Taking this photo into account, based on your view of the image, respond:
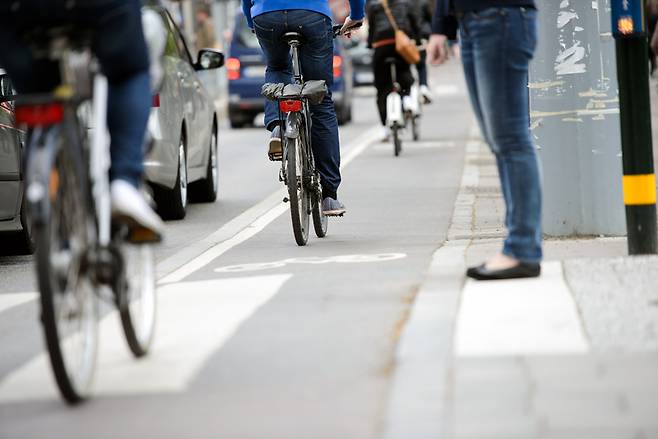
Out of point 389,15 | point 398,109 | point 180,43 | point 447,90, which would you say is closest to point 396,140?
point 398,109

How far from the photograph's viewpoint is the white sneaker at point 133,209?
5.03 m

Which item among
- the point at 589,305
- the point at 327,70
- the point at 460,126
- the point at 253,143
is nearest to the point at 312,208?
the point at 327,70

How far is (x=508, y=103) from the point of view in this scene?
655 centimetres

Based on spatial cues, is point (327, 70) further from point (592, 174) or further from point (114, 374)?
point (114, 374)

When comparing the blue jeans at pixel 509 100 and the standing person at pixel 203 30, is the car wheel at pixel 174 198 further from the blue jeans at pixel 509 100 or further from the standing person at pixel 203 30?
the standing person at pixel 203 30

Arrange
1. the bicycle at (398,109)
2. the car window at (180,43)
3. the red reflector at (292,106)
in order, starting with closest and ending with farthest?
1. the red reflector at (292,106)
2. the car window at (180,43)
3. the bicycle at (398,109)

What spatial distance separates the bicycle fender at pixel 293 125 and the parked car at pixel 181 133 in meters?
1.62

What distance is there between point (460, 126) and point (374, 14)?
593cm

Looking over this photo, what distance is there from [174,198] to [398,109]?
6791 mm

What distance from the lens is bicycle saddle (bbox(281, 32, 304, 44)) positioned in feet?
29.9

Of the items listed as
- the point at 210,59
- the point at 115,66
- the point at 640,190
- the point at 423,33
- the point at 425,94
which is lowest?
the point at 425,94

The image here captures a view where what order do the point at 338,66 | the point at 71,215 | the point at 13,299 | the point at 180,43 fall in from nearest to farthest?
1. the point at 71,215
2. the point at 13,299
3. the point at 180,43
4. the point at 338,66

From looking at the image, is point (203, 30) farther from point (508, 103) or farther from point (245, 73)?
point (508, 103)

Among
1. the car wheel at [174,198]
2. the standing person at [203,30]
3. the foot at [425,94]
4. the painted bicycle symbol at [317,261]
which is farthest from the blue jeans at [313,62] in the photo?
the standing person at [203,30]
